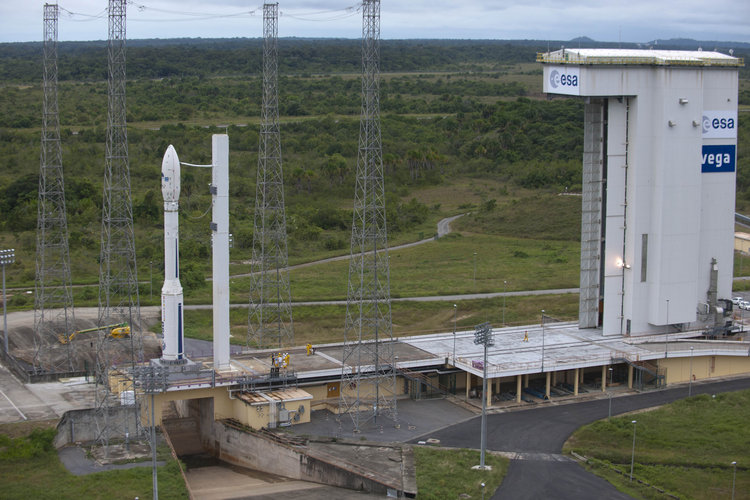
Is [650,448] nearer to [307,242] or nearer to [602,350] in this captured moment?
[602,350]

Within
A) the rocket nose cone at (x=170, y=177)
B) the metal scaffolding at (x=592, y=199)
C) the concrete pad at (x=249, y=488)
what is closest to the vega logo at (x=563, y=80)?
the metal scaffolding at (x=592, y=199)

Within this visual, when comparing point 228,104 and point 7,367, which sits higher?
point 228,104

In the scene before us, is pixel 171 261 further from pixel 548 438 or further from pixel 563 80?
pixel 563 80

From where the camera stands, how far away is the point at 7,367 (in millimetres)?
55500

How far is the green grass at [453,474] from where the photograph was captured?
131 feet

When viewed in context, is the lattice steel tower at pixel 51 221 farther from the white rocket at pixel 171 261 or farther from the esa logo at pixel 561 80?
the esa logo at pixel 561 80

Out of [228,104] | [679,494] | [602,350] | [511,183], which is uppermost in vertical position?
[228,104]

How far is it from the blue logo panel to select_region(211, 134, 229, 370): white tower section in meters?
30.8

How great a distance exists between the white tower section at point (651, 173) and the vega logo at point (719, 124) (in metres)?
0.08

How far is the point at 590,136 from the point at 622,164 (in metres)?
2.89

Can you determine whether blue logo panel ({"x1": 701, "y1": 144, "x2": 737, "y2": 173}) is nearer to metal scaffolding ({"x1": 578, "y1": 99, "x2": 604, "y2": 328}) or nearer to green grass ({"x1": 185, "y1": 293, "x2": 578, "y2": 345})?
metal scaffolding ({"x1": 578, "y1": 99, "x2": 604, "y2": 328})

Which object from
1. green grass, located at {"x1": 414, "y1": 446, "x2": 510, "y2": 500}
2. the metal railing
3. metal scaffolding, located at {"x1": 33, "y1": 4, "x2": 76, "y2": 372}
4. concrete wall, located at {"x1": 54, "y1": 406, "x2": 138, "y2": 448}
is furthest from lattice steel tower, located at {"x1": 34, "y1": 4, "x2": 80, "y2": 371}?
the metal railing

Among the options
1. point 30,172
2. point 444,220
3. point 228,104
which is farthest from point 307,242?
point 228,104

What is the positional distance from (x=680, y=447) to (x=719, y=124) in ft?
77.3
